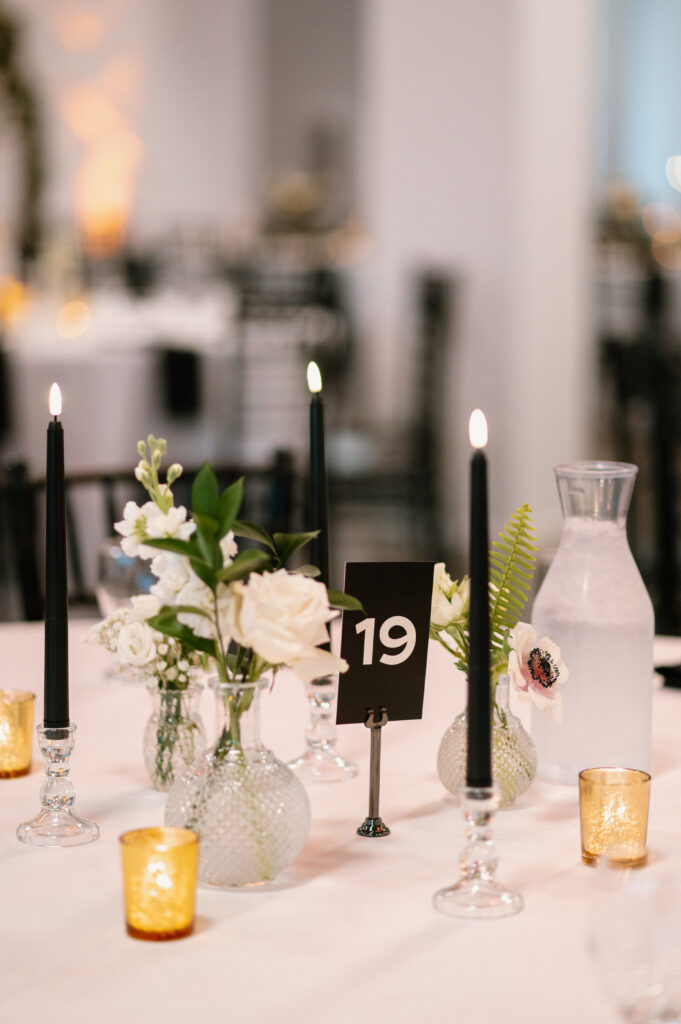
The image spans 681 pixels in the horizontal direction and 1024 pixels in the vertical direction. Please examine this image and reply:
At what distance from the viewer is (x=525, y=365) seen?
5.15 meters

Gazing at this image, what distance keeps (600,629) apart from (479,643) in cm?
29

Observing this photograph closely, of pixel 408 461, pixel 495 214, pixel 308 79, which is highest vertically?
pixel 308 79

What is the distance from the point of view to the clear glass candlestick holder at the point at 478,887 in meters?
0.68

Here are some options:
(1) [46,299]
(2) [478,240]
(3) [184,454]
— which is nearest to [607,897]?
(3) [184,454]

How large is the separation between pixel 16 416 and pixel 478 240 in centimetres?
241

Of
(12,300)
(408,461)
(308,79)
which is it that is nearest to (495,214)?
(408,461)

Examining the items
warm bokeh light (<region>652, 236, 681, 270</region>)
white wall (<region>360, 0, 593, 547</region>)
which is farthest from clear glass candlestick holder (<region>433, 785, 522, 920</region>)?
warm bokeh light (<region>652, 236, 681, 270</region>)

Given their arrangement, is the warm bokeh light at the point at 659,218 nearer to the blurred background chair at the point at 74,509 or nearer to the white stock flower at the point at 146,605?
the blurred background chair at the point at 74,509

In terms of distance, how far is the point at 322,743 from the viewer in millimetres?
993

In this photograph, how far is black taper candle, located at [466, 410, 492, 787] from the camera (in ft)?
2.03

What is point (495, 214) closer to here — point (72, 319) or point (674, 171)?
point (674, 171)

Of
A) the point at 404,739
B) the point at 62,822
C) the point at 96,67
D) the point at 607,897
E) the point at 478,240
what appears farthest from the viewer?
the point at 96,67

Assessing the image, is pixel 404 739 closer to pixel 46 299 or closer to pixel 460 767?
pixel 460 767

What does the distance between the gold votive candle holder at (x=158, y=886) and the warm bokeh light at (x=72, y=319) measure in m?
3.54
